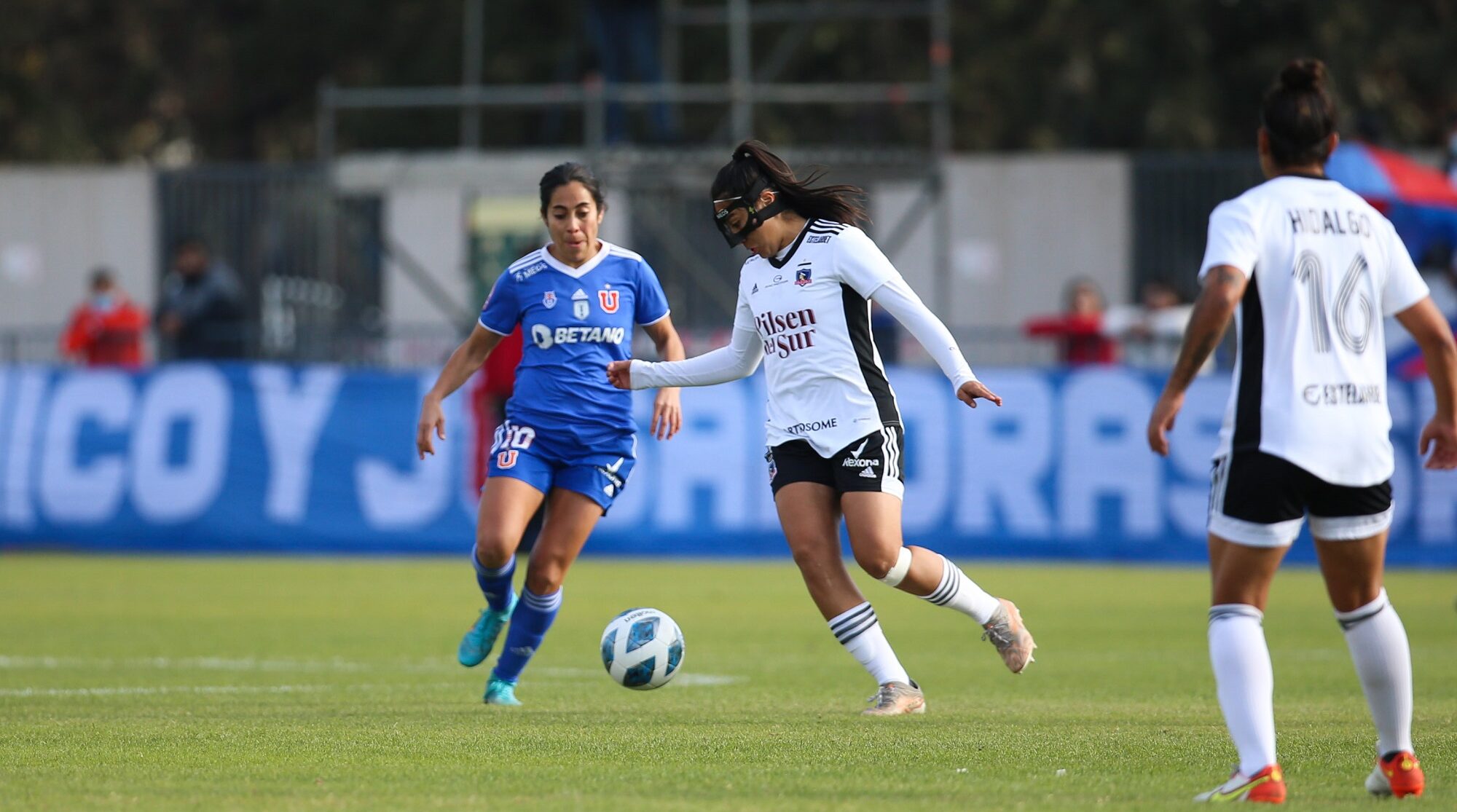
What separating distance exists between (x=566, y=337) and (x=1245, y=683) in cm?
393

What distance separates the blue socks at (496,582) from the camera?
869 cm

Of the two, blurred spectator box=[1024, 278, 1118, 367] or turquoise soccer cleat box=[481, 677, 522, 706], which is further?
blurred spectator box=[1024, 278, 1118, 367]

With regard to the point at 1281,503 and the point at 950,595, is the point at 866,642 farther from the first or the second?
the point at 1281,503

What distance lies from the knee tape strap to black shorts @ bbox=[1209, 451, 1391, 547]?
229cm

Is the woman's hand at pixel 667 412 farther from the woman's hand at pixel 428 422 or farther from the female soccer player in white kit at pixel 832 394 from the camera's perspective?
the woman's hand at pixel 428 422

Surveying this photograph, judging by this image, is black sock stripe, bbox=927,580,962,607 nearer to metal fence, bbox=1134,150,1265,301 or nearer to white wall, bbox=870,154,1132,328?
metal fence, bbox=1134,150,1265,301

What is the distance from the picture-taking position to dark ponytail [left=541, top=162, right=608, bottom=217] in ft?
28.1

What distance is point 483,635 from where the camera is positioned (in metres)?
8.88

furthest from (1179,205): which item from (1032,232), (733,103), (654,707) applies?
(654,707)

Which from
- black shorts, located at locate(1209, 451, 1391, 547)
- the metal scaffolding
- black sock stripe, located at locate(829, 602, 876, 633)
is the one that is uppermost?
the metal scaffolding

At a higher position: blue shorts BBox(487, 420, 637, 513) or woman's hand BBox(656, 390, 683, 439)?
woman's hand BBox(656, 390, 683, 439)

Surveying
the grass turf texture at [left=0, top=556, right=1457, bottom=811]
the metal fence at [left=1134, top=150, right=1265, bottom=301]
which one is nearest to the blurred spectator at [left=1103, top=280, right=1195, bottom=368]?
the metal fence at [left=1134, top=150, right=1265, bottom=301]

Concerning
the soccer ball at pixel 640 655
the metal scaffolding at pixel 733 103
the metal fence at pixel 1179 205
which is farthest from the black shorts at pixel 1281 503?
the metal fence at pixel 1179 205

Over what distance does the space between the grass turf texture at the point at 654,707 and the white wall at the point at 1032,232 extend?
1000 cm
